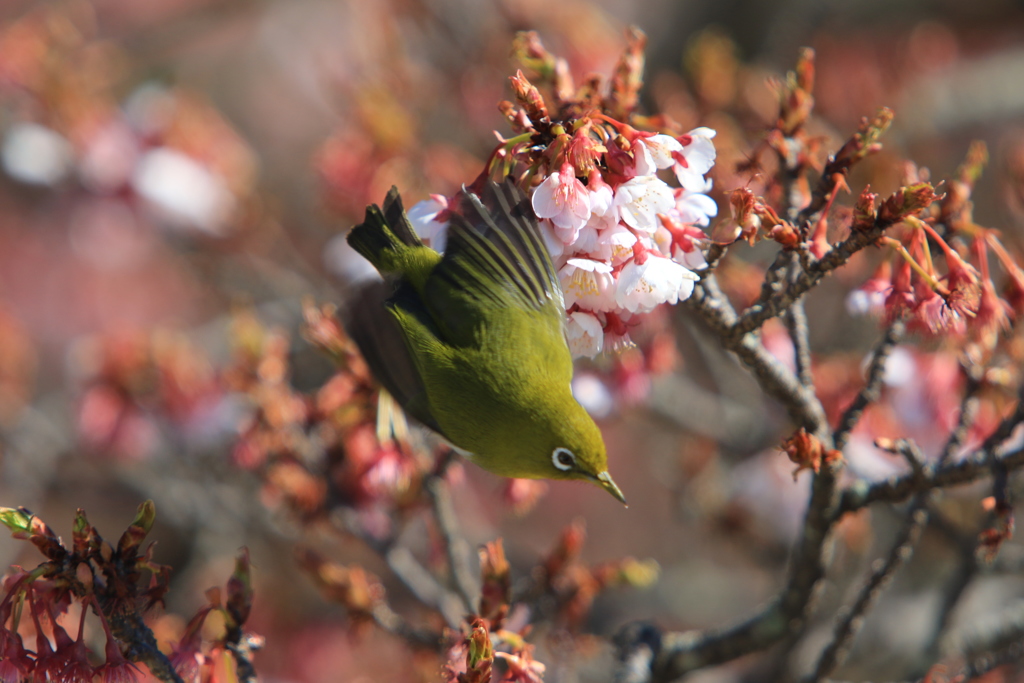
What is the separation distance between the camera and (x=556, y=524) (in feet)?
24.5

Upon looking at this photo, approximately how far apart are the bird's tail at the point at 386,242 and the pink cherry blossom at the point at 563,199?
21.4 inches

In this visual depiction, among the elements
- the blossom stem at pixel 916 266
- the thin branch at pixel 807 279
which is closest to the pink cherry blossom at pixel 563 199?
the thin branch at pixel 807 279

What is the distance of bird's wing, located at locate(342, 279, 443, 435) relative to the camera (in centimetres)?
220

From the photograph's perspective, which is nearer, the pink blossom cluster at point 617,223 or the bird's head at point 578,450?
the pink blossom cluster at point 617,223

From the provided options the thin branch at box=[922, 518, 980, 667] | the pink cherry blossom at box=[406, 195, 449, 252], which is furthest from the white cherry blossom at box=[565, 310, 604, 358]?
the thin branch at box=[922, 518, 980, 667]

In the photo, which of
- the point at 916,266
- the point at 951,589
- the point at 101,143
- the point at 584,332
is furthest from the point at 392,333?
the point at 101,143

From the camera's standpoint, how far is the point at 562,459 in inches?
80.1

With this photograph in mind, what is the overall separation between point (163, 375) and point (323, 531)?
146 centimetres

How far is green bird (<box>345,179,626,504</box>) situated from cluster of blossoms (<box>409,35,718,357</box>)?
64 mm

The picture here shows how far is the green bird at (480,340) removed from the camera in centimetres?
198

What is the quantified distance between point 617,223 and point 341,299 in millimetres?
2891

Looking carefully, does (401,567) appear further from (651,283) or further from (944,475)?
(944,475)

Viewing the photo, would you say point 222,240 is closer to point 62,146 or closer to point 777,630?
point 62,146

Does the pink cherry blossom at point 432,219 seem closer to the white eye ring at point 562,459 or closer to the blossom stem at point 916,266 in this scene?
the white eye ring at point 562,459
